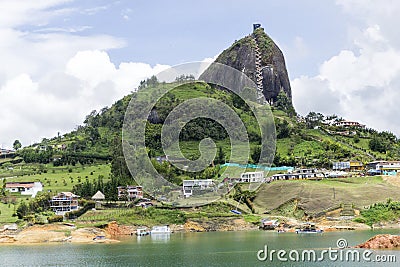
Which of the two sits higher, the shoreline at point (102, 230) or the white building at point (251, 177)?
the white building at point (251, 177)

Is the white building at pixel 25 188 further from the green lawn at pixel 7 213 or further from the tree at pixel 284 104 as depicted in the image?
the tree at pixel 284 104

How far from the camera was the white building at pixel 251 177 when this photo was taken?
95.3 meters

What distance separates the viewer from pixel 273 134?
12125 centimetres

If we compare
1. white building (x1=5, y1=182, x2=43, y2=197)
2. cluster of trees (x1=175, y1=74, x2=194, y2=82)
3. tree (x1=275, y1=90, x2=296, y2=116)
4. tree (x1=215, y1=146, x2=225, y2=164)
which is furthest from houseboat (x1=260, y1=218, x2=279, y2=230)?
cluster of trees (x1=175, y1=74, x2=194, y2=82)

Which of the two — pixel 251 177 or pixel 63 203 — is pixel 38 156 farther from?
pixel 251 177

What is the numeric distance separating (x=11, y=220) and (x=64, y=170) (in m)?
32.7

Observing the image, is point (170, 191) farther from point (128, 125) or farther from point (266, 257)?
point (266, 257)

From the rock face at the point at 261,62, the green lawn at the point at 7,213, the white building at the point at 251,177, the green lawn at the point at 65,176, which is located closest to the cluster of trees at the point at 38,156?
the green lawn at the point at 65,176

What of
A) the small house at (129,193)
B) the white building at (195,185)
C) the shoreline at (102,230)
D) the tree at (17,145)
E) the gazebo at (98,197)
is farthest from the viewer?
the tree at (17,145)

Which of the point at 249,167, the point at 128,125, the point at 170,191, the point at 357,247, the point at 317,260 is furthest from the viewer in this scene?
the point at 128,125

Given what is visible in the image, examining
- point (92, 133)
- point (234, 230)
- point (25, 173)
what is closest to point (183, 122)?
point (92, 133)

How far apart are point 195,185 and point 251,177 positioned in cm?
881

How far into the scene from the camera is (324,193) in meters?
84.1

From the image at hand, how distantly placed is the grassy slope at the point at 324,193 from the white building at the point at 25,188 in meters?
30.5
